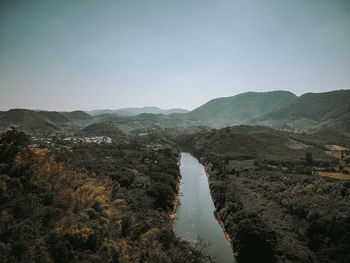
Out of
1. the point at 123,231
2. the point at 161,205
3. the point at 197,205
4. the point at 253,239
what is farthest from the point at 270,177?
the point at 123,231

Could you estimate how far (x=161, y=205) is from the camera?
46.7 metres

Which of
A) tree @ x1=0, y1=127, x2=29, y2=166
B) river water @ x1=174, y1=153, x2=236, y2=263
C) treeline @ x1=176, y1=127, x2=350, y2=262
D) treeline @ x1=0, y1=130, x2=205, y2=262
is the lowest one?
river water @ x1=174, y1=153, x2=236, y2=263

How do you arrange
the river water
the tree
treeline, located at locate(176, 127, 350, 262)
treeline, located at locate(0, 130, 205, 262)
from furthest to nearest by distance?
the river water < treeline, located at locate(176, 127, 350, 262) < the tree < treeline, located at locate(0, 130, 205, 262)

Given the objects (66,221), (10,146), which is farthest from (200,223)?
(10,146)

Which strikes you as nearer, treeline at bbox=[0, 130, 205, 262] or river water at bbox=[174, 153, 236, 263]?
treeline at bbox=[0, 130, 205, 262]

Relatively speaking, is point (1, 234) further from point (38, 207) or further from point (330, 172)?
point (330, 172)

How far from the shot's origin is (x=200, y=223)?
4512cm

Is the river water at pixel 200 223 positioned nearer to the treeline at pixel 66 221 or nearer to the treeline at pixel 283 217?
the treeline at pixel 283 217

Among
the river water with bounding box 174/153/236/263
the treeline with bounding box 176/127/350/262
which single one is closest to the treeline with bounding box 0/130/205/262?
the river water with bounding box 174/153/236/263

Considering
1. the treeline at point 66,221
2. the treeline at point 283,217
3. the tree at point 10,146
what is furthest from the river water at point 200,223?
the tree at point 10,146

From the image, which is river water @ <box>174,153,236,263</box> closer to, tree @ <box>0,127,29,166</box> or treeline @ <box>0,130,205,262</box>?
treeline @ <box>0,130,205,262</box>

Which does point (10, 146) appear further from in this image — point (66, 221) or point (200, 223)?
point (200, 223)

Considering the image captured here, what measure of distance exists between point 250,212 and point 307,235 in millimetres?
10640

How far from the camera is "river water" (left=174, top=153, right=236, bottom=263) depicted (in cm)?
3628
